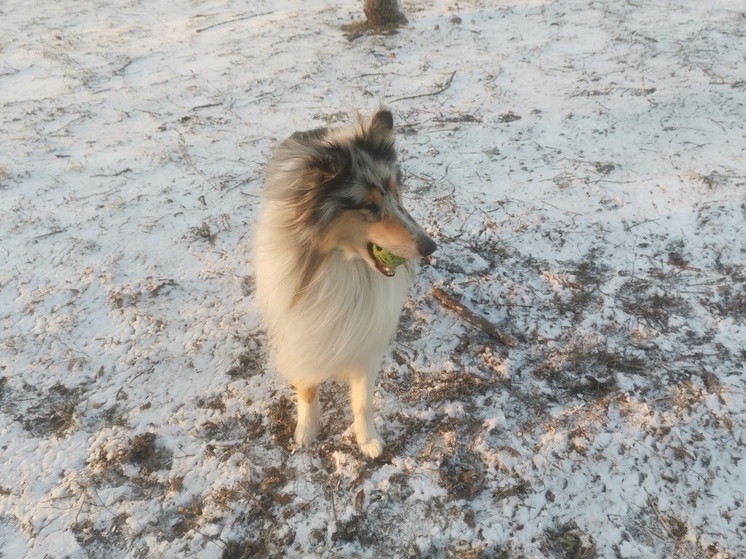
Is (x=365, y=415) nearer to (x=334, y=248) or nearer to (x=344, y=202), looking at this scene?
(x=334, y=248)

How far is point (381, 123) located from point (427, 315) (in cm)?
154

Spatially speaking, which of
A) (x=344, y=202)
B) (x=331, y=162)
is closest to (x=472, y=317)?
(x=344, y=202)

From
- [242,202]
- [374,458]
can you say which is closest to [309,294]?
[374,458]

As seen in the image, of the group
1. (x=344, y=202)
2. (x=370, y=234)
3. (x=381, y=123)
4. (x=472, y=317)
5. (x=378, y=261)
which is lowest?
(x=472, y=317)

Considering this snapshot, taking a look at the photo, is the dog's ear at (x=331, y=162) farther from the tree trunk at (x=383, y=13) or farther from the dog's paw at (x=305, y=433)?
the tree trunk at (x=383, y=13)

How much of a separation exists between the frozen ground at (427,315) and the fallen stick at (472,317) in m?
0.07

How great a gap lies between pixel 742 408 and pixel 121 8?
10.00 meters

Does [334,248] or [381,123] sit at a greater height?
[381,123]

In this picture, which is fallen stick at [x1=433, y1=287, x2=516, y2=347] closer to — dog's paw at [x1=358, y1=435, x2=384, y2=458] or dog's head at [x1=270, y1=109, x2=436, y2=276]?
dog's paw at [x1=358, y1=435, x2=384, y2=458]

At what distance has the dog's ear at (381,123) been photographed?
245 centimetres

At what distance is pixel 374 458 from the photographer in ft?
9.06

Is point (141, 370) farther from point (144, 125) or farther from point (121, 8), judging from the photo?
point (121, 8)

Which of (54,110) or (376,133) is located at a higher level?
(376,133)

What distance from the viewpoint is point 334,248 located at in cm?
222
